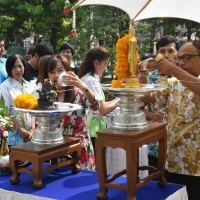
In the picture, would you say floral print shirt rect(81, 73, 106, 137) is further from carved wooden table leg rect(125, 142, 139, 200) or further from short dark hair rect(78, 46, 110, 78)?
carved wooden table leg rect(125, 142, 139, 200)

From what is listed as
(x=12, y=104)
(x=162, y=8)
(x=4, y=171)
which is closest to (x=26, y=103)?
(x=4, y=171)

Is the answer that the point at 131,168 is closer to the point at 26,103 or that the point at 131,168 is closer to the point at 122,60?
the point at 122,60

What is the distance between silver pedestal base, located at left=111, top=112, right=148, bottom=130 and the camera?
1779mm

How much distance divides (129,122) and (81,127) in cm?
69

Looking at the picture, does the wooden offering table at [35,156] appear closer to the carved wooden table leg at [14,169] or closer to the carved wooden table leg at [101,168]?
the carved wooden table leg at [14,169]

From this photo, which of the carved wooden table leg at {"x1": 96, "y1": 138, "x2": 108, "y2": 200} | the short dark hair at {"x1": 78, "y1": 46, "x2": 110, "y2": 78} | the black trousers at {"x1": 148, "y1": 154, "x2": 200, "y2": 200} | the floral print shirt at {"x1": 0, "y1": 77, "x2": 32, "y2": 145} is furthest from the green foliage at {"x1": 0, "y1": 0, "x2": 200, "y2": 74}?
the carved wooden table leg at {"x1": 96, "y1": 138, "x2": 108, "y2": 200}

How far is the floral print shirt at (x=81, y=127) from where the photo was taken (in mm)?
2391

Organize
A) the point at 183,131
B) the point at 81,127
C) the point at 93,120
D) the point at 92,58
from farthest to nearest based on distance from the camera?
1. the point at 93,120
2. the point at 92,58
3. the point at 81,127
4. the point at 183,131

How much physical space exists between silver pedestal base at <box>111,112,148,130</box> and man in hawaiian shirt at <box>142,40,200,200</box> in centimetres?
32

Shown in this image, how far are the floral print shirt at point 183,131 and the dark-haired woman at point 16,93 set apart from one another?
111 centimetres

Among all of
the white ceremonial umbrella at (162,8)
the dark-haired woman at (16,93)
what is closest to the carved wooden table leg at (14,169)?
the dark-haired woman at (16,93)

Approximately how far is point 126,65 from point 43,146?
0.61 m

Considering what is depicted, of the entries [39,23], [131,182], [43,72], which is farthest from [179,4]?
[39,23]

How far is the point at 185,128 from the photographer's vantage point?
2037mm
